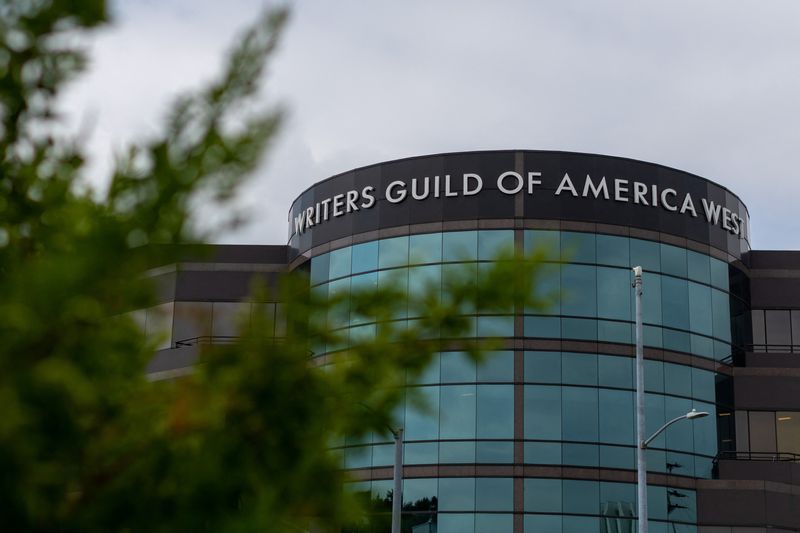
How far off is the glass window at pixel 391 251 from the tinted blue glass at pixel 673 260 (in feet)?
28.9

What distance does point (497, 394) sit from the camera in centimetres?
3609

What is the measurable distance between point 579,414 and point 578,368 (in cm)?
151

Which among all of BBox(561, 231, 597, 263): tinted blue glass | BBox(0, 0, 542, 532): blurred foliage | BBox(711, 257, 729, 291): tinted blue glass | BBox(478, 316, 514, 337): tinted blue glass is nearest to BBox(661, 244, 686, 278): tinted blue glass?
BBox(711, 257, 729, 291): tinted blue glass

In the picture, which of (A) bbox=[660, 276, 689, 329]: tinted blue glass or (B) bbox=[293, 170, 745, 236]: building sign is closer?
(A) bbox=[660, 276, 689, 329]: tinted blue glass

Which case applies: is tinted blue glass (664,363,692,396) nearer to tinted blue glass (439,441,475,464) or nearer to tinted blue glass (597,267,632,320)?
tinted blue glass (597,267,632,320)

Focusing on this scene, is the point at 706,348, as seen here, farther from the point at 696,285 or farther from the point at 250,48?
the point at 250,48

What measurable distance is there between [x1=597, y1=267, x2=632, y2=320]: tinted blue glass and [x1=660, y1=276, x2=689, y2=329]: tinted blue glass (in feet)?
4.38

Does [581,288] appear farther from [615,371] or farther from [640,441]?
[640,441]

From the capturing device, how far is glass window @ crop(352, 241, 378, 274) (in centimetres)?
3822

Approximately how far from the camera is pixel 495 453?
35.7m

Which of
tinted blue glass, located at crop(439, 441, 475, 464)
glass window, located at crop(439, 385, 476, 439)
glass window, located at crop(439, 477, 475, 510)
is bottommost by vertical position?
glass window, located at crop(439, 477, 475, 510)

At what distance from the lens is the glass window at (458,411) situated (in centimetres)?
3594

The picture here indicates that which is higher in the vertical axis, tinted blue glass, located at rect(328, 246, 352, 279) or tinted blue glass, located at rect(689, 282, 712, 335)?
tinted blue glass, located at rect(328, 246, 352, 279)

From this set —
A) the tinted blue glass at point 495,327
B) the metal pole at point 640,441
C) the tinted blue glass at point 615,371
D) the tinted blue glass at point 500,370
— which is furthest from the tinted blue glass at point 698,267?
the metal pole at point 640,441
